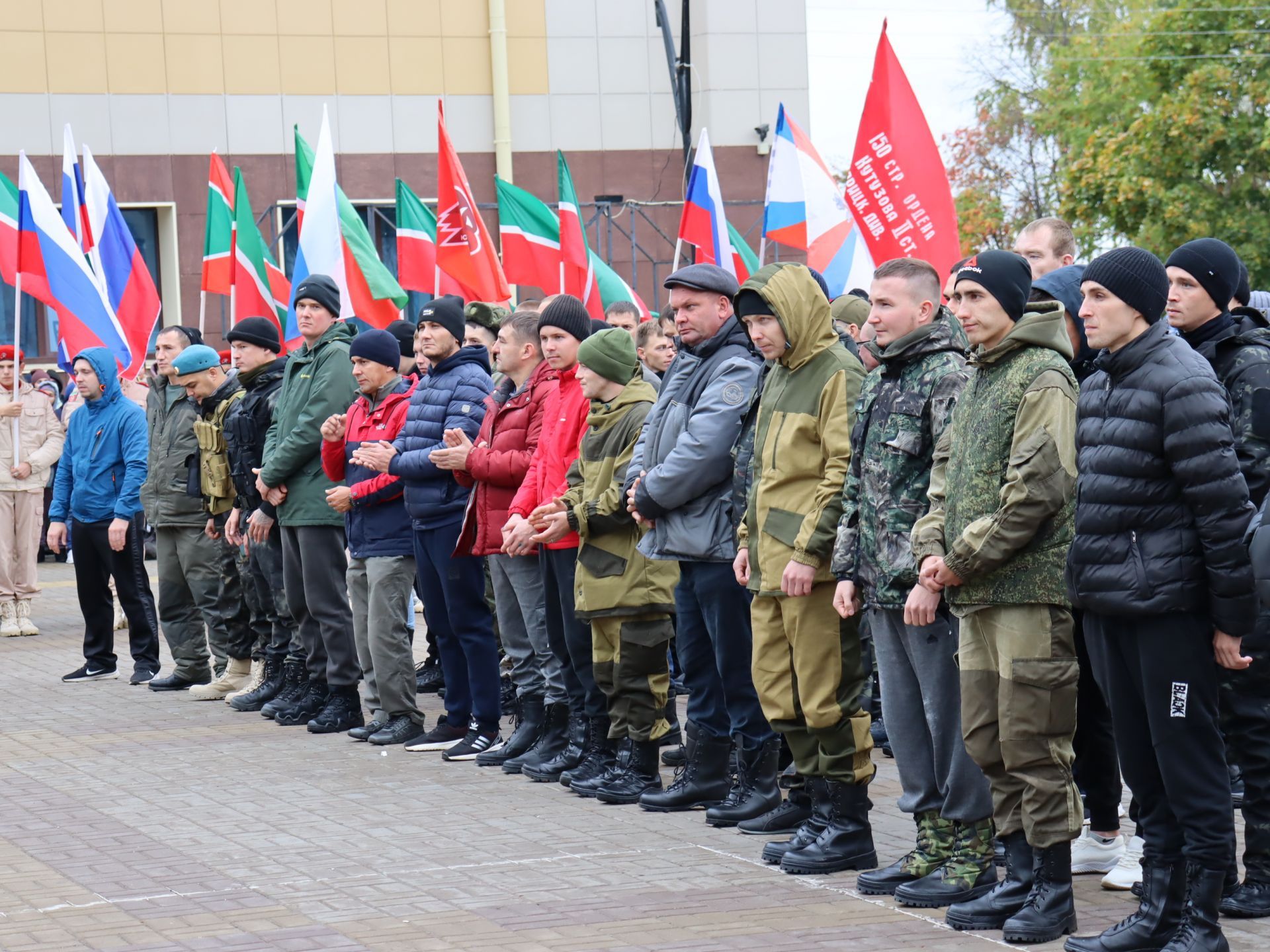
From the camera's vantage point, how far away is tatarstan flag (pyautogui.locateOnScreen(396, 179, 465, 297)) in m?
15.6

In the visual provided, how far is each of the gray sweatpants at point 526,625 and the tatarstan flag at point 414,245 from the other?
630 cm

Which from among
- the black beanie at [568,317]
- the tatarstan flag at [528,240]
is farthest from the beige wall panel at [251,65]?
the black beanie at [568,317]

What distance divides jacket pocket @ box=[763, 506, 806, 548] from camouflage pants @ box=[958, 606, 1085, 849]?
1.13 meters

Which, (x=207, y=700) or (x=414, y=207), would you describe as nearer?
(x=207, y=700)

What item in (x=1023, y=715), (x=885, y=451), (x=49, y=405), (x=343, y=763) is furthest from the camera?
Result: (x=49, y=405)

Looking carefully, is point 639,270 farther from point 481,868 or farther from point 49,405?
point 481,868

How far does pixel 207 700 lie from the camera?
40.0 ft

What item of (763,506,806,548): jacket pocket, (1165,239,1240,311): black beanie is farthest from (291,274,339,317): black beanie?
(1165,239,1240,311): black beanie

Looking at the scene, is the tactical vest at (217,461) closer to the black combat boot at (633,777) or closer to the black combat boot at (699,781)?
the black combat boot at (633,777)

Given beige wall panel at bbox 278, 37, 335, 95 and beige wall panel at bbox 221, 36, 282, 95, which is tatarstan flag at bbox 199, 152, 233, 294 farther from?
beige wall panel at bbox 278, 37, 335, 95

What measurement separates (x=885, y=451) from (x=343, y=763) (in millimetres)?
4334

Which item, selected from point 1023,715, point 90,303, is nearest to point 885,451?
point 1023,715

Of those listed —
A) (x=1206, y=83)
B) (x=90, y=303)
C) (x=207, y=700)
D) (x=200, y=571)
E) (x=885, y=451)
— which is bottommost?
(x=207, y=700)

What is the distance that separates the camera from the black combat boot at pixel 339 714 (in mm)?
10781
